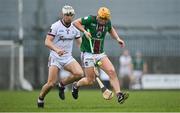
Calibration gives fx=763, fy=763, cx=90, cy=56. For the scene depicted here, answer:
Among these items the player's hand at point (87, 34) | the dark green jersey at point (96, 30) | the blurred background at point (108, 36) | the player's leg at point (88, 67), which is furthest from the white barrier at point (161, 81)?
the player's hand at point (87, 34)

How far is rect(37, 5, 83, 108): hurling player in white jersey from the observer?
17.3 metres

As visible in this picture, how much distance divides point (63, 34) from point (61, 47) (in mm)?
340

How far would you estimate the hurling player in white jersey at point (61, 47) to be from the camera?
683 inches

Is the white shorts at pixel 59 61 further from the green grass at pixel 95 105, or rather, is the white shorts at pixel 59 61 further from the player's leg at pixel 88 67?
the green grass at pixel 95 105

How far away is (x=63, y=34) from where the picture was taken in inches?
693

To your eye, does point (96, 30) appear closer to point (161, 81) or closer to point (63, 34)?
point (63, 34)

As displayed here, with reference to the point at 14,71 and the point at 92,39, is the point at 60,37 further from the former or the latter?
the point at 14,71

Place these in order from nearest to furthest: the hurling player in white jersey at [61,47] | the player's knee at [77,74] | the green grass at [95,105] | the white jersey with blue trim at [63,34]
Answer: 1. the green grass at [95,105]
2. the hurling player in white jersey at [61,47]
3. the white jersey with blue trim at [63,34]
4. the player's knee at [77,74]

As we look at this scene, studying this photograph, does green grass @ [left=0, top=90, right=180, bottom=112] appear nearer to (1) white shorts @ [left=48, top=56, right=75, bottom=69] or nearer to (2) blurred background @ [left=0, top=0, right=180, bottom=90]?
(1) white shorts @ [left=48, top=56, right=75, bottom=69]

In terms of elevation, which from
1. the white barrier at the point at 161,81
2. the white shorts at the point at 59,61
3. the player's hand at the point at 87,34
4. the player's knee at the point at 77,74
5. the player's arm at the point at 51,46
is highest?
the player's hand at the point at 87,34

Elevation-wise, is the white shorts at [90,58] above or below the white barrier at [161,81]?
above

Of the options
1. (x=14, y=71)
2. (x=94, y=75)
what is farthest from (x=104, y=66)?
(x=14, y=71)

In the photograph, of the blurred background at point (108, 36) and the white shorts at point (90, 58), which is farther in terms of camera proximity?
the blurred background at point (108, 36)

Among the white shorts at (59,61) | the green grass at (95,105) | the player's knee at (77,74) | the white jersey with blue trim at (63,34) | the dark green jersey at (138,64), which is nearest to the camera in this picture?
the green grass at (95,105)
